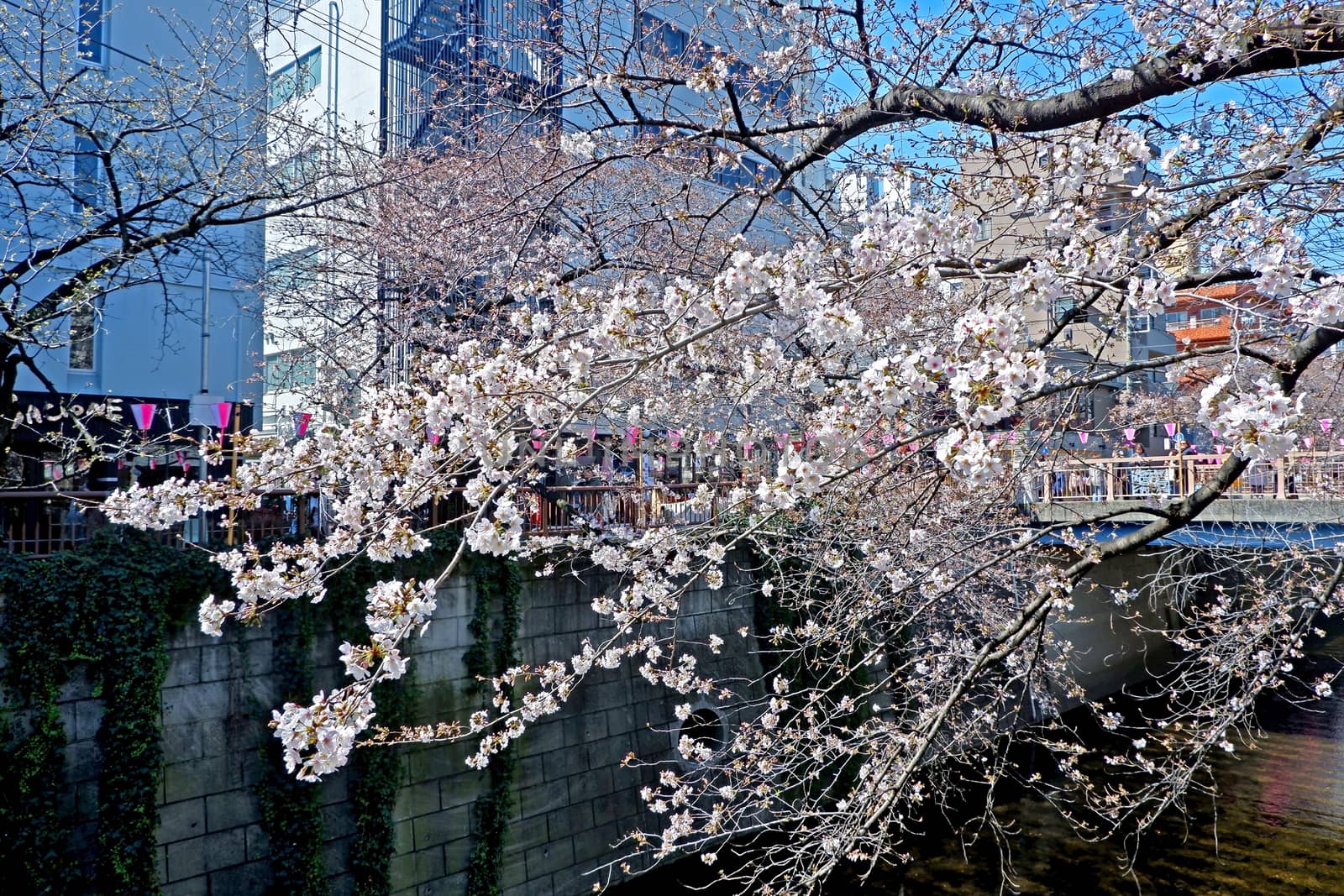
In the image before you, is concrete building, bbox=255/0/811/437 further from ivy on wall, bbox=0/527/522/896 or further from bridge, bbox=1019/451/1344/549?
bridge, bbox=1019/451/1344/549

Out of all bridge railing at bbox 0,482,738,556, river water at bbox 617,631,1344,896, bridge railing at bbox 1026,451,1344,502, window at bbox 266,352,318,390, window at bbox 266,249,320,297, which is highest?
window at bbox 266,249,320,297

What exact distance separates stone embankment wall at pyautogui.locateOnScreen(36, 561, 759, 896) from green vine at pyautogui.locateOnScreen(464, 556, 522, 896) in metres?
0.10

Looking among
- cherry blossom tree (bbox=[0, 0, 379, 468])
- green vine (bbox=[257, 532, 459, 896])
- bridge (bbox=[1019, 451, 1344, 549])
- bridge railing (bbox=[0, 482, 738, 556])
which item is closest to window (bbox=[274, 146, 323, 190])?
cherry blossom tree (bbox=[0, 0, 379, 468])

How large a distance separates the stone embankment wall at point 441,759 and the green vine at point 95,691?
17 cm

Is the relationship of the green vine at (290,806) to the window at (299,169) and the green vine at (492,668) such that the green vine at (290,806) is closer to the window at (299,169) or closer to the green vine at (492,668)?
the green vine at (492,668)

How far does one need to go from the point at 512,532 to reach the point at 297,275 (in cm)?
1088

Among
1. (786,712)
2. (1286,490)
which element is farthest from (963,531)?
(1286,490)

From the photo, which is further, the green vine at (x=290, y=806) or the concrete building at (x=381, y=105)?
the concrete building at (x=381, y=105)

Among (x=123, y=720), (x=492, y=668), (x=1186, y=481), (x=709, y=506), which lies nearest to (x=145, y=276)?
(x=123, y=720)

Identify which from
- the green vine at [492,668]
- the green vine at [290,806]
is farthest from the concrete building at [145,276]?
the green vine at [492,668]

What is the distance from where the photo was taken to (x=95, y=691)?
6.97 metres

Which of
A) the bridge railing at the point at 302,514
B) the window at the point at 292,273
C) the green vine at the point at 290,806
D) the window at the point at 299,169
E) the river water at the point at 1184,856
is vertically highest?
the window at the point at 299,169

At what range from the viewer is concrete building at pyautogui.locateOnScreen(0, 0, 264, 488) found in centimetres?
995

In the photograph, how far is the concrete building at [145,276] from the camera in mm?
9945
